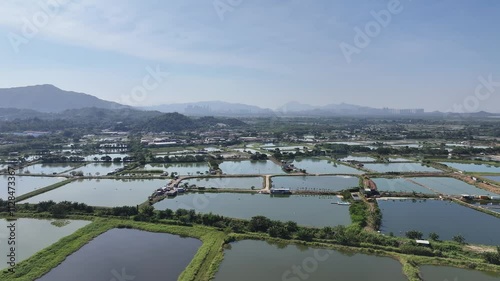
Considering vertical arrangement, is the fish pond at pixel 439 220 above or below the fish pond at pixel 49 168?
below

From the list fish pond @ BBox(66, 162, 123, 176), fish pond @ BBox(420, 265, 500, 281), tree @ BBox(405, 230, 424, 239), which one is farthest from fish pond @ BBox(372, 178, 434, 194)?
fish pond @ BBox(66, 162, 123, 176)

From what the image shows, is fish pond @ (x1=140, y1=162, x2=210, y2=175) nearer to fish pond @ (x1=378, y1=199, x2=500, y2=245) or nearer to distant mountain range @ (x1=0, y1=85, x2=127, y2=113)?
fish pond @ (x1=378, y1=199, x2=500, y2=245)

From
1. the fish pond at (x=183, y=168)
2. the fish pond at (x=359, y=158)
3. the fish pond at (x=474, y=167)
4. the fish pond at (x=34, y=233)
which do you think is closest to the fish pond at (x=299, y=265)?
the fish pond at (x=34, y=233)

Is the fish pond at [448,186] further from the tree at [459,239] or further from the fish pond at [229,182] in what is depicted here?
the fish pond at [229,182]

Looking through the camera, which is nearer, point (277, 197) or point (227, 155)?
point (277, 197)

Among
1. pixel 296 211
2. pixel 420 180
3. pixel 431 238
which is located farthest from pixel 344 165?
pixel 431 238

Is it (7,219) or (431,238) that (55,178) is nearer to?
(7,219)
